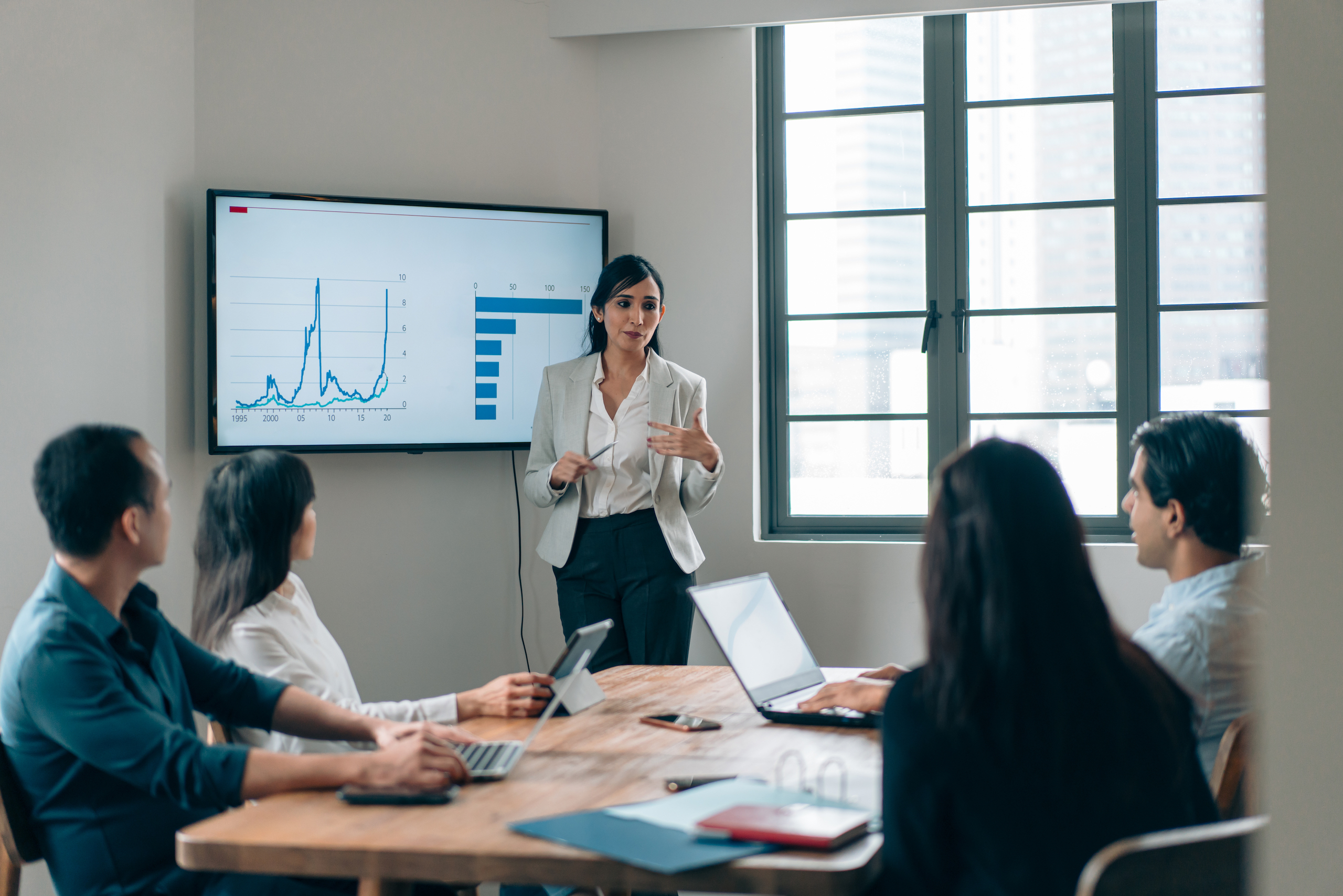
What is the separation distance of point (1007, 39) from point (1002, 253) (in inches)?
30.0

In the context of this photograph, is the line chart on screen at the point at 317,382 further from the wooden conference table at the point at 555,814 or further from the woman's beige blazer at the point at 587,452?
the wooden conference table at the point at 555,814

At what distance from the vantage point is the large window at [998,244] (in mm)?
3639

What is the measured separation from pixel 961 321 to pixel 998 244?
303mm

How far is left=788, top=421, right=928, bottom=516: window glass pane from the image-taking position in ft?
12.7

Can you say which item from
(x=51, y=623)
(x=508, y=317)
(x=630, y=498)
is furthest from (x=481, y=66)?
(x=51, y=623)

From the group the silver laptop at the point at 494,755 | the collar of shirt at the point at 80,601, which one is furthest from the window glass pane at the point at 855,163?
the collar of shirt at the point at 80,601

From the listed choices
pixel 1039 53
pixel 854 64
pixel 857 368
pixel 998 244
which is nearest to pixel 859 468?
pixel 857 368

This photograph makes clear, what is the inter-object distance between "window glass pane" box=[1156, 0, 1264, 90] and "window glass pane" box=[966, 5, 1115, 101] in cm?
17

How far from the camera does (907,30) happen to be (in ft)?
12.6

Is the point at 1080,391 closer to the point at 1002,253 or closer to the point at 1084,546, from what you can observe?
the point at 1002,253

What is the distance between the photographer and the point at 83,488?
152 centimetres

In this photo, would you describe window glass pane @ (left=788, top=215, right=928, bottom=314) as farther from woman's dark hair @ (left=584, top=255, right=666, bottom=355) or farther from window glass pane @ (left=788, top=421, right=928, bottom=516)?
woman's dark hair @ (left=584, top=255, right=666, bottom=355)

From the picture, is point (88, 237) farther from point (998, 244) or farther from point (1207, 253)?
point (1207, 253)

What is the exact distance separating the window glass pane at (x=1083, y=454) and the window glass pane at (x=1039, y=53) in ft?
3.83
